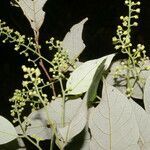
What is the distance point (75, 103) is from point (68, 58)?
11cm

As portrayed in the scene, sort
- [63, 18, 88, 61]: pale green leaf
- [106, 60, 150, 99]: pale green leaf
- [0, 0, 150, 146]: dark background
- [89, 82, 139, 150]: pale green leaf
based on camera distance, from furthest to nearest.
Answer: [0, 0, 150, 146]: dark background
[63, 18, 88, 61]: pale green leaf
[106, 60, 150, 99]: pale green leaf
[89, 82, 139, 150]: pale green leaf

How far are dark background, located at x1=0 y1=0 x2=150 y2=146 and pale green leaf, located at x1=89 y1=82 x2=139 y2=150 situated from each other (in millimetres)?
995

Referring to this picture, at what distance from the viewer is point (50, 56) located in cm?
152

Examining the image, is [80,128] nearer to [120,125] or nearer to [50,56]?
[120,125]

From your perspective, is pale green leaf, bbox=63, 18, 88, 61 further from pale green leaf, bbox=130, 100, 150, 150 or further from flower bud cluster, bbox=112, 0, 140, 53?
pale green leaf, bbox=130, 100, 150, 150

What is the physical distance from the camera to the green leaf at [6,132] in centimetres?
51

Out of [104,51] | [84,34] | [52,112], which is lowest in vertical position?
[104,51]

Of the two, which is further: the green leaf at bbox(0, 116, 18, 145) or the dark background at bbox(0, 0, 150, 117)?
the dark background at bbox(0, 0, 150, 117)

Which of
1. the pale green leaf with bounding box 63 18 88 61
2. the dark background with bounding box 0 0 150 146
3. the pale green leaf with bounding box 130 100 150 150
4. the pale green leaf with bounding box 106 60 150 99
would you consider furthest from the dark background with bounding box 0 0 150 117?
the pale green leaf with bounding box 130 100 150 150

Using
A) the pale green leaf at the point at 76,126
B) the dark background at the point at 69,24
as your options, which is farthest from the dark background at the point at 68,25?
the pale green leaf at the point at 76,126

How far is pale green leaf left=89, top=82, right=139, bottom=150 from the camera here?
0.43 metres

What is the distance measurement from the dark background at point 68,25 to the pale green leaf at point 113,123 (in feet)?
3.26

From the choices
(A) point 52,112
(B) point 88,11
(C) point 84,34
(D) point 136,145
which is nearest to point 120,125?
(D) point 136,145

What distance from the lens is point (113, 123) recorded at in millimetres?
433
